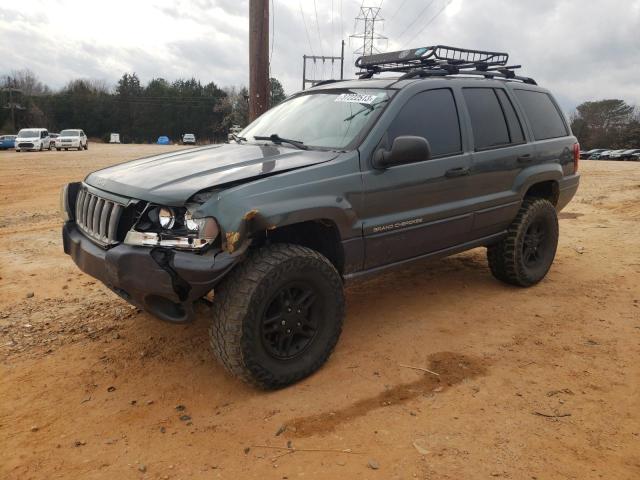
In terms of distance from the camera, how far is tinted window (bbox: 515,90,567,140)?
16.6 feet

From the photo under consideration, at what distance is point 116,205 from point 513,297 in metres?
3.60

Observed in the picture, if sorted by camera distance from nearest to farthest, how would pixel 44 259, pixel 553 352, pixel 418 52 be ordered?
pixel 553 352, pixel 418 52, pixel 44 259

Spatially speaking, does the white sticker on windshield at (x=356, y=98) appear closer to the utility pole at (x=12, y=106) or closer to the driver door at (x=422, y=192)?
the driver door at (x=422, y=192)

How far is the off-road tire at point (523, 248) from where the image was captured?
16.1 ft

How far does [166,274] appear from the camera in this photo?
2.78 m

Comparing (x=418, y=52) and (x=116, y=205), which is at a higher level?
(x=418, y=52)

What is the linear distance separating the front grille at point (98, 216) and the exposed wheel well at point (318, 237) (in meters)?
0.96

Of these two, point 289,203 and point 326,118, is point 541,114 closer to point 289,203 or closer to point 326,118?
point 326,118

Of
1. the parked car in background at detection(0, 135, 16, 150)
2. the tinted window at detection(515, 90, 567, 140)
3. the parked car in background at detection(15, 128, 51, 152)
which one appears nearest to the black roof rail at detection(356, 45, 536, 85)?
the tinted window at detection(515, 90, 567, 140)

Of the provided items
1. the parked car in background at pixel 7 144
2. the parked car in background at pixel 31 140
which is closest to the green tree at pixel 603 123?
the parked car in background at pixel 31 140

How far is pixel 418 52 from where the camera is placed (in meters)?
4.81

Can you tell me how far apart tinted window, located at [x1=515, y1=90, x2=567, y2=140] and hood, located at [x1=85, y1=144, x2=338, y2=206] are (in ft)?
8.27

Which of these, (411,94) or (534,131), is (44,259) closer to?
(411,94)

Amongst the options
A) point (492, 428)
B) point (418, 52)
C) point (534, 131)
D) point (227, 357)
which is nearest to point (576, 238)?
point (534, 131)
